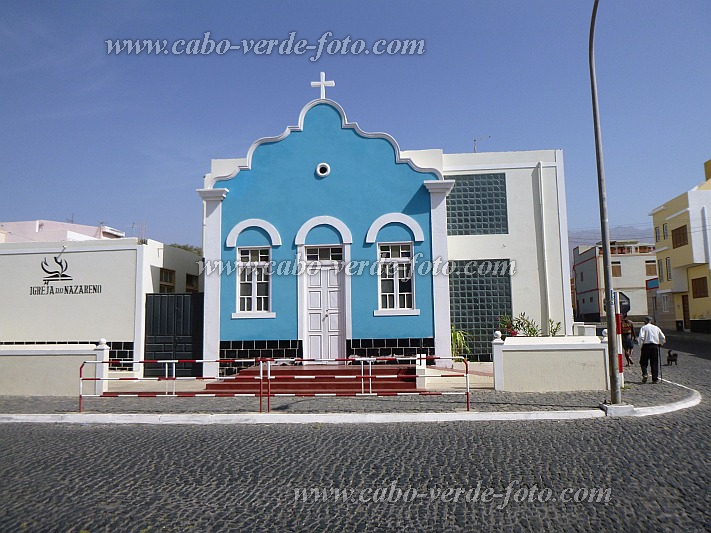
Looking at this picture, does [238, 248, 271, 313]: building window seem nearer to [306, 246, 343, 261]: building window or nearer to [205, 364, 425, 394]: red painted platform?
[306, 246, 343, 261]: building window

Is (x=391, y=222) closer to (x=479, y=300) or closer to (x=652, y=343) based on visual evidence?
(x=479, y=300)

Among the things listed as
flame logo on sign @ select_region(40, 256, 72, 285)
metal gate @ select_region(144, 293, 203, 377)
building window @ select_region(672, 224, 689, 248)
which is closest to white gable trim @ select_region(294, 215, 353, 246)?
metal gate @ select_region(144, 293, 203, 377)

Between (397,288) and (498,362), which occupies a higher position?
(397,288)

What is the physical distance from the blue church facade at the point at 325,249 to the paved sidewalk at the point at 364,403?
300cm

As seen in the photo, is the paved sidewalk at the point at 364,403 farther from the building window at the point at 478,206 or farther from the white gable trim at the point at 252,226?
the building window at the point at 478,206

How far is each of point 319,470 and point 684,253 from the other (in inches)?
1500

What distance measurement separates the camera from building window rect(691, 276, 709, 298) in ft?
123

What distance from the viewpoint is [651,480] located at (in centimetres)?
632

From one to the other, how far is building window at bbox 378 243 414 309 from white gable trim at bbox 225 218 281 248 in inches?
110

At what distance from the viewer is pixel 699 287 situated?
38.4 metres

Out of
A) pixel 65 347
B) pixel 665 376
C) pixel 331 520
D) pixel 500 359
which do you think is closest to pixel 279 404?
pixel 500 359

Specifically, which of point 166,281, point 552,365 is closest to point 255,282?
point 166,281

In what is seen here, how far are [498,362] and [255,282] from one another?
6.72 meters

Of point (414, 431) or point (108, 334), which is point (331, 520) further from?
point (108, 334)
